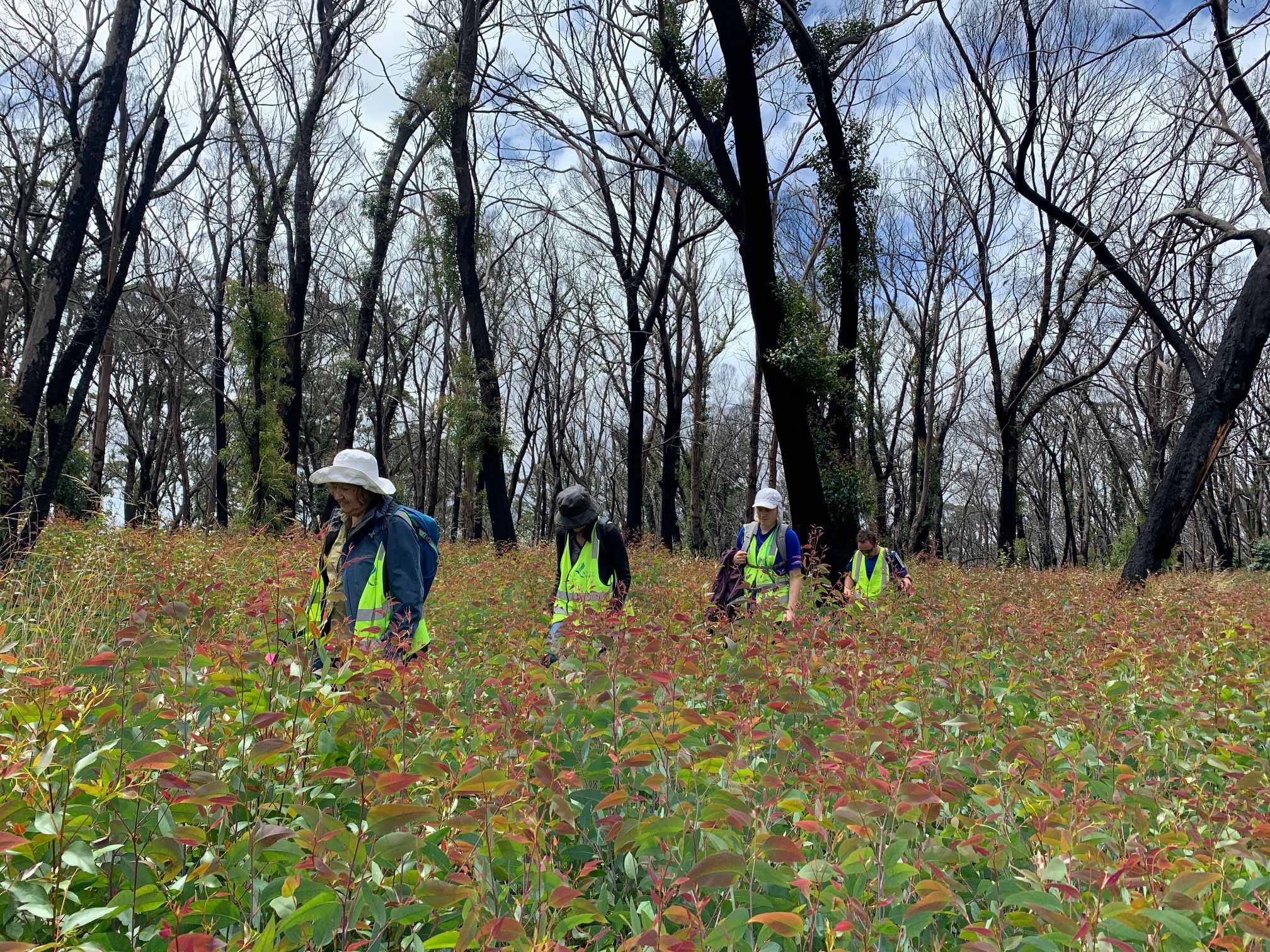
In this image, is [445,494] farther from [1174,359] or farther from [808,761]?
[808,761]

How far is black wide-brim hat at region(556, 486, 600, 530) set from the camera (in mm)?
4918

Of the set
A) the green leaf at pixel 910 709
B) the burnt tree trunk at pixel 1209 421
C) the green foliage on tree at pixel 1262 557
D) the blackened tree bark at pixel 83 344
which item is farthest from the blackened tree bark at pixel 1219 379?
the green foliage on tree at pixel 1262 557

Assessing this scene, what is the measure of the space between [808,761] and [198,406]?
4011 centimetres

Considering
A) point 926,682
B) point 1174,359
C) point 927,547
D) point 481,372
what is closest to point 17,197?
point 481,372

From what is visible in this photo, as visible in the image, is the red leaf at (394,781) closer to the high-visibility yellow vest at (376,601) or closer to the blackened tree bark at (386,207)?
the high-visibility yellow vest at (376,601)

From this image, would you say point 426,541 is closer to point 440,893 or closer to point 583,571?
point 583,571

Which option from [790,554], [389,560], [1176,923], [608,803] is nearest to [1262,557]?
[790,554]

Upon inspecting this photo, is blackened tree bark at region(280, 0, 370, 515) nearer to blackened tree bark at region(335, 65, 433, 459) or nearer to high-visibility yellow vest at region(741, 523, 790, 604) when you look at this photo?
blackened tree bark at region(335, 65, 433, 459)

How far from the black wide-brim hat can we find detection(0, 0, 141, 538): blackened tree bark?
6196mm

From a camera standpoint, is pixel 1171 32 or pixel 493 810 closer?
pixel 493 810

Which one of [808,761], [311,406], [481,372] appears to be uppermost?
[311,406]

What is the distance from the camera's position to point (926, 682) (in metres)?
2.89

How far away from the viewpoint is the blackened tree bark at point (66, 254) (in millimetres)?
7758

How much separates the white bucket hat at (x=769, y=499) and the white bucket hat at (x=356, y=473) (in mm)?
2830
